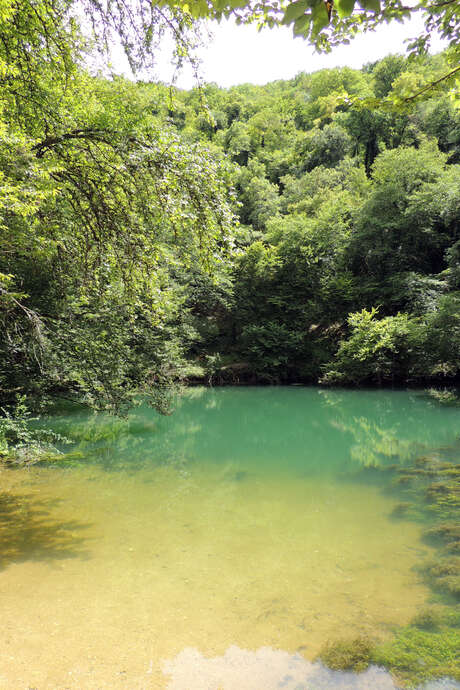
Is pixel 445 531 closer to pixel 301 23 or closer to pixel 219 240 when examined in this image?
pixel 219 240

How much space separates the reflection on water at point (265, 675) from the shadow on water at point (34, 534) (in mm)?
2237

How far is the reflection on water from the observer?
2.81 metres

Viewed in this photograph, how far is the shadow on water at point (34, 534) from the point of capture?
473 cm

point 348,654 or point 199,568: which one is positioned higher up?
point 348,654

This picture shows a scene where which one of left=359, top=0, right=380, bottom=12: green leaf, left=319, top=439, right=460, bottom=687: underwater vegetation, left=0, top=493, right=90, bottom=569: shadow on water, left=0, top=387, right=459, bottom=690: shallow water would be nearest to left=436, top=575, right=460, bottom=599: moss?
left=319, top=439, right=460, bottom=687: underwater vegetation

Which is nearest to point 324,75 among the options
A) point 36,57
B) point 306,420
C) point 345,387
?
point 345,387

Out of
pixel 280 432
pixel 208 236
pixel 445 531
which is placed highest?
pixel 208 236

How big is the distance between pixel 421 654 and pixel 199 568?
7.36 ft

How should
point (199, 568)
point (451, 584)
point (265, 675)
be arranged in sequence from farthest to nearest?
1. point (199, 568)
2. point (451, 584)
3. point (265, 675)

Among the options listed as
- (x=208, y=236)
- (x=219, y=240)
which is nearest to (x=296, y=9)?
(x=208, y=236)

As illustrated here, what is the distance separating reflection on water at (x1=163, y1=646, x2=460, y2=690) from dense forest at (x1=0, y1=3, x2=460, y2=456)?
12.0 feet

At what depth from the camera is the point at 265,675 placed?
2918 mm

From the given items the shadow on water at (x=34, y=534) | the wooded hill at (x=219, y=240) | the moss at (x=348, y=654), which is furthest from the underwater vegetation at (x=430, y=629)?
the wooded hill at (x=219, y=240)

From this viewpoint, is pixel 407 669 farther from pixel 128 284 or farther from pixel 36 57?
pixel 36 57
